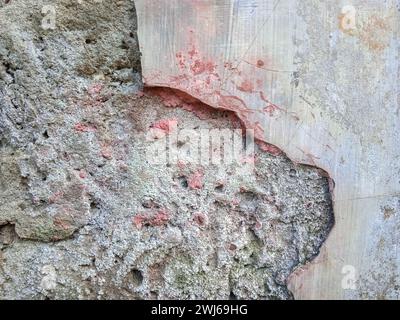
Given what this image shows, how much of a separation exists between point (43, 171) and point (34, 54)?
1.09ft

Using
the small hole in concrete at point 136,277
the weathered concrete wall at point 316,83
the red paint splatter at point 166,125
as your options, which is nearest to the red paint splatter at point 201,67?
the weathered concrete wall at point 316,83

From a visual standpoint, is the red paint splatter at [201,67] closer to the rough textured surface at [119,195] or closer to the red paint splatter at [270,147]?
the rough textured surface at [119,195]

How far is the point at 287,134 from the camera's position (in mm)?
1459

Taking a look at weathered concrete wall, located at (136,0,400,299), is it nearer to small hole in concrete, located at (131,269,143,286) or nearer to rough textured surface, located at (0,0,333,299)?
rough textured surface, located at (0,0,333,299)

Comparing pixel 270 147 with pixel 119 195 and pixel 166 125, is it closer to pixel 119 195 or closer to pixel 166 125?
pixel 166 125

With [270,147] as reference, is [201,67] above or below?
above

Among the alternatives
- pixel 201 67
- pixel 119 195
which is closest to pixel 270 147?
pixel 201 67

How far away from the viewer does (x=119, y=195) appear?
4.87 ft

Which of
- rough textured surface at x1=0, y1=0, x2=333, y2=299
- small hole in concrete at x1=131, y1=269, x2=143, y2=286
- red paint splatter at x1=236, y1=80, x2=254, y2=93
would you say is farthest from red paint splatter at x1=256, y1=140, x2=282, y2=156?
small hole in concrete at x1=131, y1=269, x2=143, y2=286

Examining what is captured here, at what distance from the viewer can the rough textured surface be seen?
1481 mm

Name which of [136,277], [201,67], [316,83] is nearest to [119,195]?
[136,277]

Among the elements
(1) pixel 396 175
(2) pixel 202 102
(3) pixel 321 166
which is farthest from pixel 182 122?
(1) pixel 396 175

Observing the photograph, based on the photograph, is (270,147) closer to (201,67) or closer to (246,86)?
(246,86)

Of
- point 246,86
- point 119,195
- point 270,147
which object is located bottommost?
point 119,195
